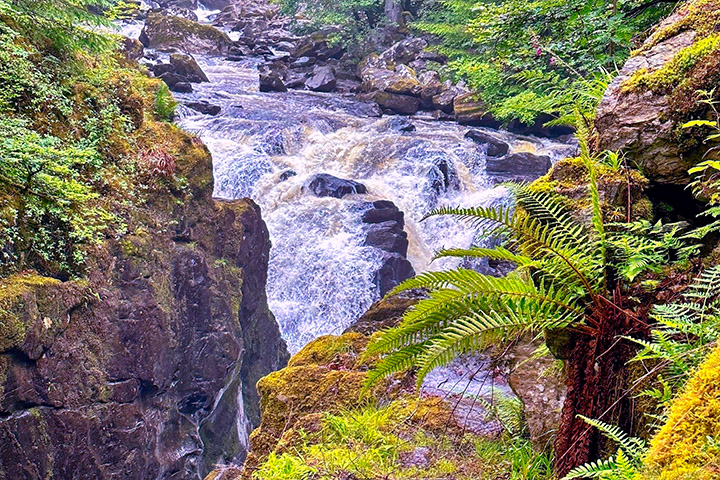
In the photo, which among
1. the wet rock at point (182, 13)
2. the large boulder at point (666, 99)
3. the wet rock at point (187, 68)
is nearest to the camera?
the large boulder at point (666, 99)

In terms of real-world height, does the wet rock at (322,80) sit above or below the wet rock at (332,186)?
above

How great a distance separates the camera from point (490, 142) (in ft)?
48.2

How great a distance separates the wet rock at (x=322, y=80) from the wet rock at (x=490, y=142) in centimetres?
763

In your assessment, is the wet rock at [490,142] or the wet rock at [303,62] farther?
the wet rock at [303,62]

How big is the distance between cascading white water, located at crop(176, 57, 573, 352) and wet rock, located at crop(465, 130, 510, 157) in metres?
0.29

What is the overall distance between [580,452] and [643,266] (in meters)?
0.76

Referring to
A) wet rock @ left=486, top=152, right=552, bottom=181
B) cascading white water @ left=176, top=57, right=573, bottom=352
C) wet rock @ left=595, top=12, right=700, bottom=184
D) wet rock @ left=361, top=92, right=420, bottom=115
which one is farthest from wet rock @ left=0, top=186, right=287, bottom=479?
wet rock @ left=361, top=92, right=420, bottom=115

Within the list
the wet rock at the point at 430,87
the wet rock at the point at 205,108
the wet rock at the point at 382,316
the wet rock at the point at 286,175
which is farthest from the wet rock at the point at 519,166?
the wet rock at the point at 382,316

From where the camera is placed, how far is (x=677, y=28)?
292 cm

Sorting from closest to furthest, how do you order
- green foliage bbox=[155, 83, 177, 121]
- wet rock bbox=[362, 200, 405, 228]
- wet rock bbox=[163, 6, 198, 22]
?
green foliage bbox=[155, 83, 177, 121] → wet rock bbox=[362, 200, 405, 228] → wet rock bbox=[163, 6, 198, 22]

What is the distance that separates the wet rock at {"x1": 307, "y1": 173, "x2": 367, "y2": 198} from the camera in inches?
506

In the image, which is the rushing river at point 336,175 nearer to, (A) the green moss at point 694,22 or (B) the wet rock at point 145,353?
(B) the wet rock at point 145,353

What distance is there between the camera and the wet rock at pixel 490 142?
14328 millimetres

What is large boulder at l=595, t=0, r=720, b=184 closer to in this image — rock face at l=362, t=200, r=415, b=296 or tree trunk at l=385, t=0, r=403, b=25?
rock face at l=362, t=200, r=415, b=296
